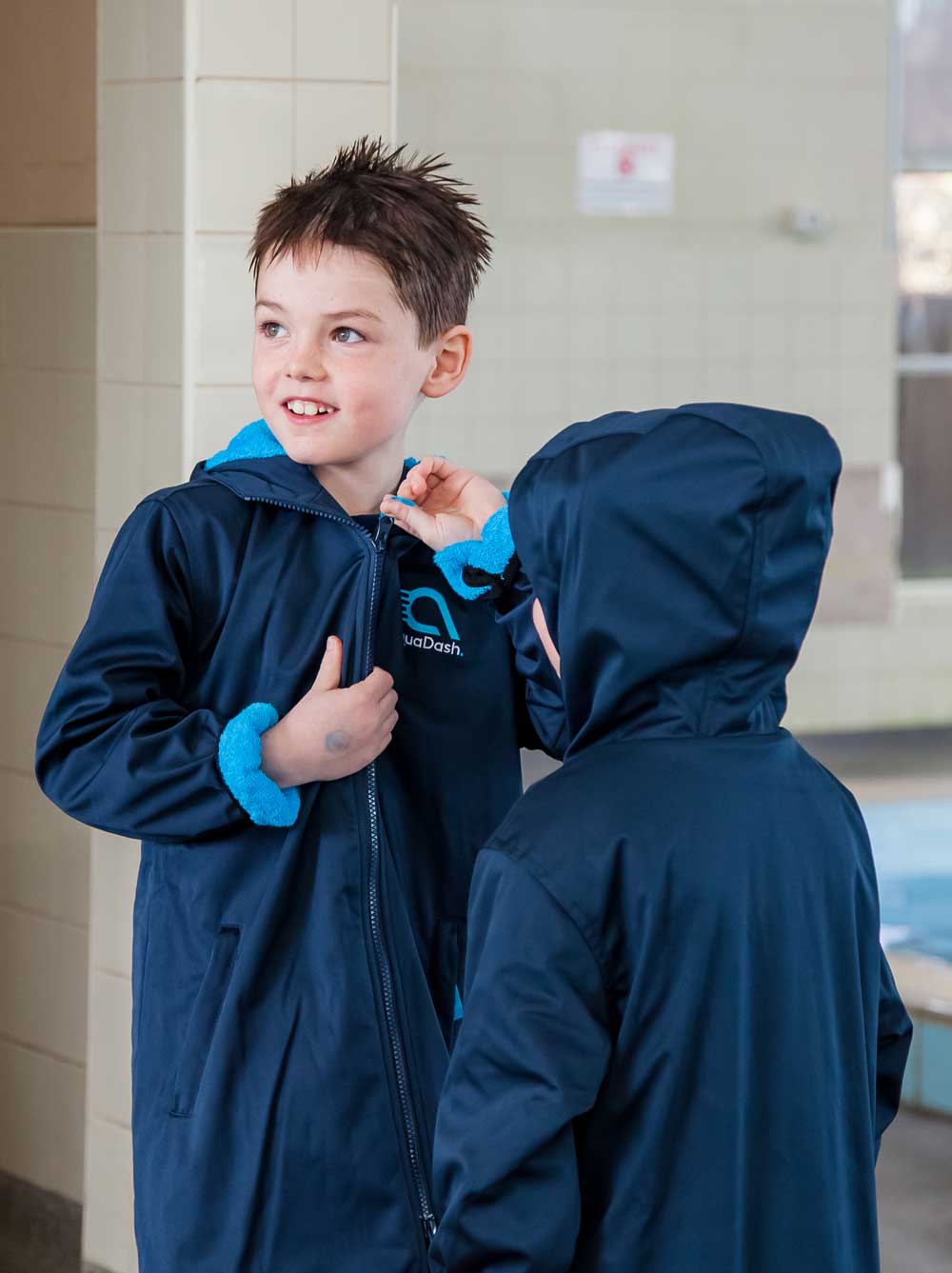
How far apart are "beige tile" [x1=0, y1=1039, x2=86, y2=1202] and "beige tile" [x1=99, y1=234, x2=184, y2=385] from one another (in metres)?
0.98

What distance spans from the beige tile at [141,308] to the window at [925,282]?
5.07 meters

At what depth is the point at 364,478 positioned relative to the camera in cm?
147

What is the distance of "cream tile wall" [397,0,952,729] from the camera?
5.73 m

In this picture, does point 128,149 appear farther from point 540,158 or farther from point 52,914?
point 540,158

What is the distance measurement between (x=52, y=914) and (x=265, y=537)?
3.48 feet

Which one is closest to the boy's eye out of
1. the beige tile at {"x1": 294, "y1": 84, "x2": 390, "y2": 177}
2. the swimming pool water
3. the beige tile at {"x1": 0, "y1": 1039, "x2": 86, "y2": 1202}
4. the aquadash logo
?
the aquadash logo

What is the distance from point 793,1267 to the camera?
42.9 inches

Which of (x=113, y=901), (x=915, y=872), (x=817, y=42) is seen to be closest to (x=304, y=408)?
(x=113, y=901)

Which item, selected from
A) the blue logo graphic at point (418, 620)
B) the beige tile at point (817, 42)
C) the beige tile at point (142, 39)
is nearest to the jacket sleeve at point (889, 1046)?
the blue logo graphic at point (418, 620)

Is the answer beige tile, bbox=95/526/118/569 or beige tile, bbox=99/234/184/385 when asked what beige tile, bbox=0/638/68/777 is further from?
beige tile, bbox=99/234/184/385

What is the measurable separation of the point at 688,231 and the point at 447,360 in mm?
4725

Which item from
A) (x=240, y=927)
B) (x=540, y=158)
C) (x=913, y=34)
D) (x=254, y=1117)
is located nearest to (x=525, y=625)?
(x=240, y=927)

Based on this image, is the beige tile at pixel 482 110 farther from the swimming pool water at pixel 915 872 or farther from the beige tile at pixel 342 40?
the beige tile at pixel 342 40

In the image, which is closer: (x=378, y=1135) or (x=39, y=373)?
(x=378, y=1135)
